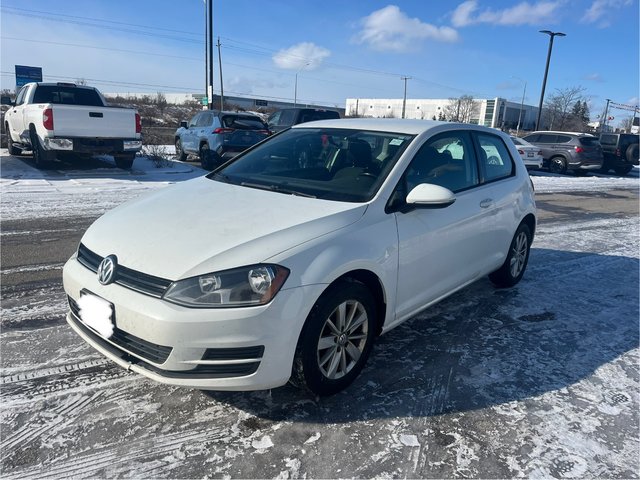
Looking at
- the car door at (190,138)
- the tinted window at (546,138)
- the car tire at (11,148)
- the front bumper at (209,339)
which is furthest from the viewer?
the tinted window at (546,138)

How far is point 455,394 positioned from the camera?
10.2 ft

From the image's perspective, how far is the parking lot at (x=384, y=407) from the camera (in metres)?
2.46

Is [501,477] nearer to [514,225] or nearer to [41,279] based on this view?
[514,225]

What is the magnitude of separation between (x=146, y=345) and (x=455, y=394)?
6.25 feet

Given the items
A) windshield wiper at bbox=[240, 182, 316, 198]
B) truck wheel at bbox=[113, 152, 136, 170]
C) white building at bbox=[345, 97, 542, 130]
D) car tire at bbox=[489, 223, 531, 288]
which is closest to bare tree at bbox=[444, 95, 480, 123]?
white building at bbox=[345, 97, 542, 130]

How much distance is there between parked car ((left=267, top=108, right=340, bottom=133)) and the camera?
573 inches

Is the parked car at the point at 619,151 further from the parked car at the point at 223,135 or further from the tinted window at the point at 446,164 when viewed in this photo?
the tinted window at the point at 446,164

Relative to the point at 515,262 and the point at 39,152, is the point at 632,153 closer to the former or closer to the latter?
the point at 515,262

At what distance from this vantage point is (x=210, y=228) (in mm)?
2832

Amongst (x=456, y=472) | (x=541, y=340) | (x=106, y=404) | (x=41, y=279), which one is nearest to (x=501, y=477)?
(x=456, y=472)

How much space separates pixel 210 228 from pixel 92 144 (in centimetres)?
924

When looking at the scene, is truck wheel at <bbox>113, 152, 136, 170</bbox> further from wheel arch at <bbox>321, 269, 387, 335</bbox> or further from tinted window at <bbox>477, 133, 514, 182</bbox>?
wheel arch at <bbox>321, 269, 387, 335</bbox>

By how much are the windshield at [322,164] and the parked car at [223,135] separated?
874 centimetres

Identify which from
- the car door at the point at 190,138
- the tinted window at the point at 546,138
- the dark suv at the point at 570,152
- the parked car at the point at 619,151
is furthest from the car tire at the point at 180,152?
the parked car at the point at 619,151
